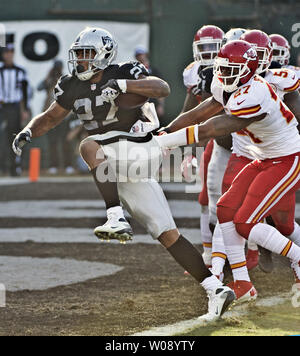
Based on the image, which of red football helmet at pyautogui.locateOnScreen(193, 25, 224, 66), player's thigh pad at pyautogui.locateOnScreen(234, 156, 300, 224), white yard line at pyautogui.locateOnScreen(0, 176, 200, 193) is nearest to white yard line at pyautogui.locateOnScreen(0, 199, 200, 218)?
white yard line at pyautogui.locateOnScreen(0, 176, 200, 193)

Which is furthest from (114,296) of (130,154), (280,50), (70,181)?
(70,181)

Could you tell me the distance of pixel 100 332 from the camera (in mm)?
4691

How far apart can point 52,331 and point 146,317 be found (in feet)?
2.01

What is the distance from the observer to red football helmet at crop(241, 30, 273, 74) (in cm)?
577

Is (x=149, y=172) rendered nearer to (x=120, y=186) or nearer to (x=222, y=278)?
(x=120, y=186)

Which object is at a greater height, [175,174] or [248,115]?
[248,115]

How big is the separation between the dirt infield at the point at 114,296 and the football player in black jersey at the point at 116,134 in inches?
14.0

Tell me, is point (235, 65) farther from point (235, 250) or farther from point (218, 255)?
point (218, 255)

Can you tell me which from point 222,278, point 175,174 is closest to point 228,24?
point 175,174

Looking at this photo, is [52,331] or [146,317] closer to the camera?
[52,331]

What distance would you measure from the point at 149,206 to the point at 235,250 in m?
0.80

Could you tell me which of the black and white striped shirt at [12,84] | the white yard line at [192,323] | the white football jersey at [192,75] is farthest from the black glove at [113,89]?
the black and white striped shirt at [12,84]

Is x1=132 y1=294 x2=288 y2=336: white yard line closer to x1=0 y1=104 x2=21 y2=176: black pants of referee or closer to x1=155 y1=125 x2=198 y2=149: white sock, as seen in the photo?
x1=155 y1=125 x2=198 y2=149: white sock

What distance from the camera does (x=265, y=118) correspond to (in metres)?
5.20
